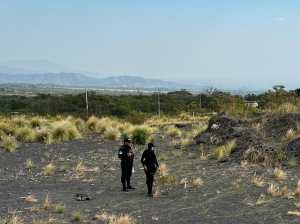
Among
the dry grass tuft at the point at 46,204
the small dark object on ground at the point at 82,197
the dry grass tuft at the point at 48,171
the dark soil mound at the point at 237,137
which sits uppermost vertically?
the dark soil mound at the point at 237,137

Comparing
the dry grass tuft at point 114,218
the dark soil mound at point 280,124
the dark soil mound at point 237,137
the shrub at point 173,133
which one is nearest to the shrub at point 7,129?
the shrub at point 173,133

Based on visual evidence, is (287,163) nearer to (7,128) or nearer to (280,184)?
(280,184)

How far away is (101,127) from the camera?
34531 millimetres

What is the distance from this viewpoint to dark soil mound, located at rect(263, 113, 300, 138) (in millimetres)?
23525

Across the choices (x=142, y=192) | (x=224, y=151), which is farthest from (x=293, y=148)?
(x=142, y=192)

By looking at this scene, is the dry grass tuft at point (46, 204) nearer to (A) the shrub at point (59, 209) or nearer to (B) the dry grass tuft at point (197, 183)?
(A) the shrub at point (59, 209)

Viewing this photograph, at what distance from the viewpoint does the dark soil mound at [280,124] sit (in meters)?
23.5

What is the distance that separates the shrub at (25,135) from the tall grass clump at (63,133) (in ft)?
3.49

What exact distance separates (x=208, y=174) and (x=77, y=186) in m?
4.22

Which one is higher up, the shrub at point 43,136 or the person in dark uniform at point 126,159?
the person in dark uniform at point 126,159

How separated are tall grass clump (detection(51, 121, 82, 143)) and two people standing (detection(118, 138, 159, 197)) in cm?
1364

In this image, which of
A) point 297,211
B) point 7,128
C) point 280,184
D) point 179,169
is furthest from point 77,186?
point 7,128

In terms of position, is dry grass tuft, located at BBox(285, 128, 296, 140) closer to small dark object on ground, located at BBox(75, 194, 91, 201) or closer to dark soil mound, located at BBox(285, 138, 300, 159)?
dark soil mound, located at BBox(285, 138, 300, 159)

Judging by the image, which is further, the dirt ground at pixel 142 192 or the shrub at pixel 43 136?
the shrub at pixel 43 136
